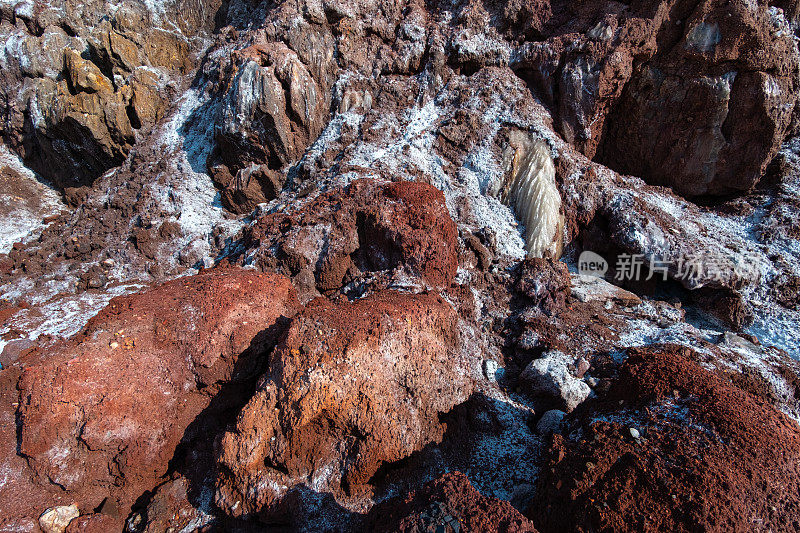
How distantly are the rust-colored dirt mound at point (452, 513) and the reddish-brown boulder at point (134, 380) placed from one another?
108 inches

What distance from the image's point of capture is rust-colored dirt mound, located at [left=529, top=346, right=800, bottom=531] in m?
2.72

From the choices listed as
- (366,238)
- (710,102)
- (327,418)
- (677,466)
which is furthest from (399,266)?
(710,102)

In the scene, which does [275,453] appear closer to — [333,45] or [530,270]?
[530,270]

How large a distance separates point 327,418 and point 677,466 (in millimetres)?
3066

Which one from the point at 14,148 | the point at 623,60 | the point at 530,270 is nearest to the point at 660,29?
the point at 623,60

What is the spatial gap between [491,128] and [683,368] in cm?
558

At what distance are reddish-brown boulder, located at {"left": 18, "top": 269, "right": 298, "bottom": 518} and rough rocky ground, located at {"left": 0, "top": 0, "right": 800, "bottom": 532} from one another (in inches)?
1.1

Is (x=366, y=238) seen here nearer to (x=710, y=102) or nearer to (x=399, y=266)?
(x=399, y=266)

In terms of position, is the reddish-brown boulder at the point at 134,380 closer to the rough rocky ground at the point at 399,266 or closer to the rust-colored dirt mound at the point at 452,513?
the rough rocky ground at the point at 399,266

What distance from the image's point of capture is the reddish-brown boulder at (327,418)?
12.3 ft

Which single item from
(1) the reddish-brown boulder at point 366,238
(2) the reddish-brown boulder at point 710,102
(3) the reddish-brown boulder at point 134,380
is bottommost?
(3) the reddish-brown boulder at point 134,380

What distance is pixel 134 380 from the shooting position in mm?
4297

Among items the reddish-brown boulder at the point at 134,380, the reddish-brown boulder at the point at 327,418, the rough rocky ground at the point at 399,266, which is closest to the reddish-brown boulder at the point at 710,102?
the rough rocky ground at the point at 399,266

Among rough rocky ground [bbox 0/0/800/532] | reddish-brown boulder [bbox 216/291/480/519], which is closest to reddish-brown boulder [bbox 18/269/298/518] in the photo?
rough rocky ground [bbox 0/0/800/532]
